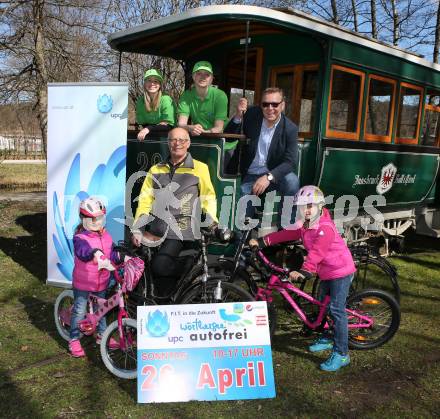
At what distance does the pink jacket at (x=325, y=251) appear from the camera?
345cm

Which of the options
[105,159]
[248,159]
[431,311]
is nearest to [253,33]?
[248,159]

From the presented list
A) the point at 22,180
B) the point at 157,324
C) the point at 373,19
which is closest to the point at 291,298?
the point at 157,324

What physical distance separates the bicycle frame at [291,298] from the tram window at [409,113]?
3.60 metres

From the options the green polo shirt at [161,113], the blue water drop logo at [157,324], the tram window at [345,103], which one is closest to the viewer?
the blue water drop logo at [157,324]

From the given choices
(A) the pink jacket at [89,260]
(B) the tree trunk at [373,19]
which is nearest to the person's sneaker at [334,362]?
(A) the pink jacket at [89,260]

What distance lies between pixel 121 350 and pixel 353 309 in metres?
1.86

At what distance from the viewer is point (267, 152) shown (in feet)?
15.1

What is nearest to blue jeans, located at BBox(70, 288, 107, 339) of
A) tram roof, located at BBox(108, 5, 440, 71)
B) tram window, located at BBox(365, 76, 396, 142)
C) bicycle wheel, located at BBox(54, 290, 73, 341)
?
bicycle wheel, located at BBox(54, 290, 73, 341)

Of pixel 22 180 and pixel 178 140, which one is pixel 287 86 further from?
pixel 22 180

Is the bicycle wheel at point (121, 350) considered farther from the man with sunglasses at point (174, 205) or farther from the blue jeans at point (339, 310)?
the blue jeans at point (339, 310)

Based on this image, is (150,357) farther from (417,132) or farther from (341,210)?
(417,132)

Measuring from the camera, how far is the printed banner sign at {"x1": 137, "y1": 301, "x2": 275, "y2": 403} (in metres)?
3.06

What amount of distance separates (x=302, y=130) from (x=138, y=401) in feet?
12.6

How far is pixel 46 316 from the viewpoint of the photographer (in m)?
4.48
